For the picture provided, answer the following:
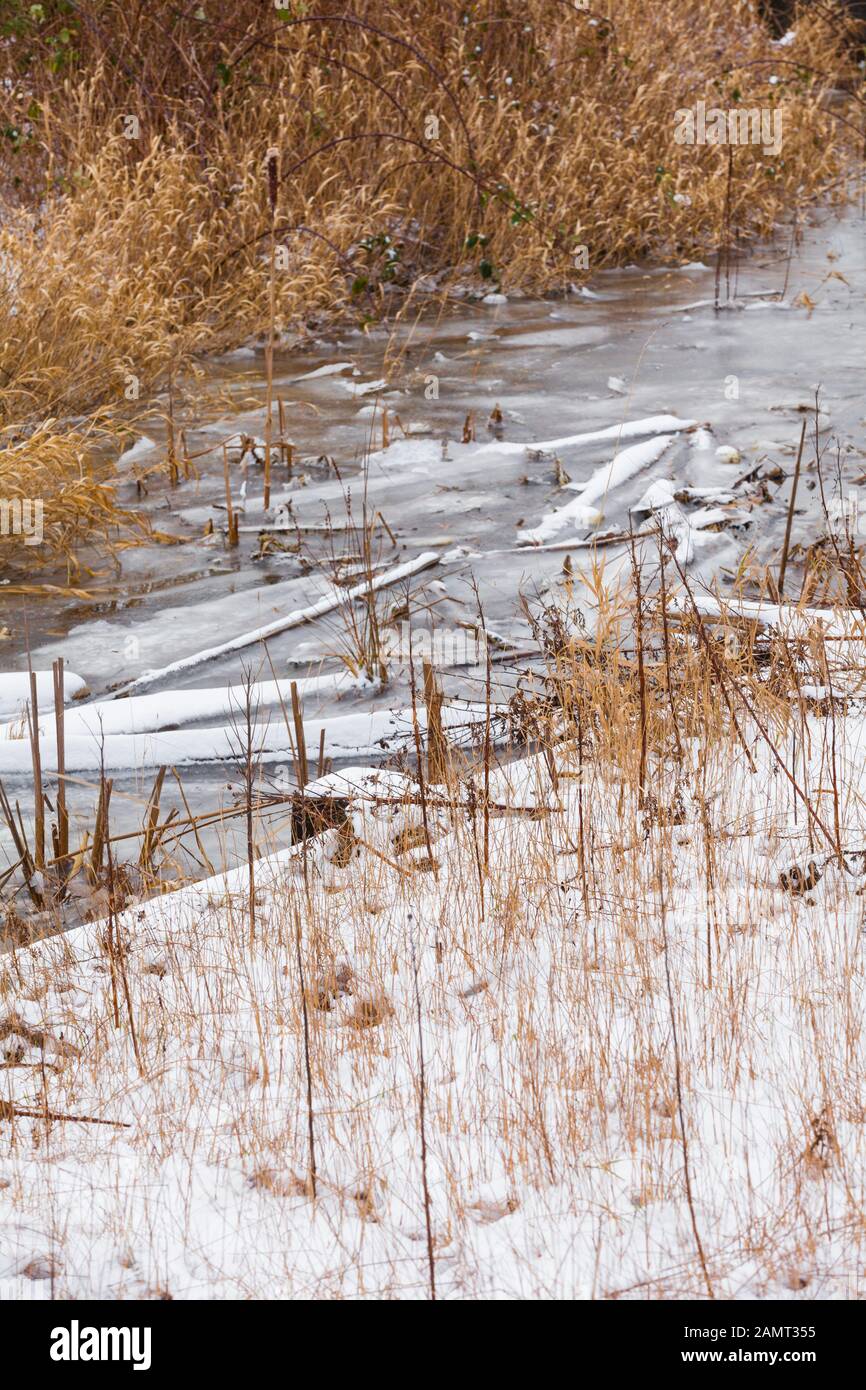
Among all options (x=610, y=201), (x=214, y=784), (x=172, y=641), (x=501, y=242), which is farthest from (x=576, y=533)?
(x=610, y=201)

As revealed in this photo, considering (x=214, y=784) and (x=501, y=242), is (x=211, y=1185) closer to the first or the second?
(x=214, y=784)

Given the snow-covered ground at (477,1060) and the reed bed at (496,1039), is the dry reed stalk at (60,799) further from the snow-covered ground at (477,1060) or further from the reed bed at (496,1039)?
the snow-covered ground at (477,1060)

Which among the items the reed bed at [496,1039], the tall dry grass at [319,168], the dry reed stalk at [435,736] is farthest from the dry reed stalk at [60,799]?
the tall dry grass at [319,168]

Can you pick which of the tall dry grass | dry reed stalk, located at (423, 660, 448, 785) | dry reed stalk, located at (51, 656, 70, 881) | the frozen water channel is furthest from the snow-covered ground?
the tall dry grass

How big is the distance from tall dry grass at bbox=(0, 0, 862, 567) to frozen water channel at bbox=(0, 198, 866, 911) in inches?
18.9

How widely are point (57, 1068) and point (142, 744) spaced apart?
4.83 ft

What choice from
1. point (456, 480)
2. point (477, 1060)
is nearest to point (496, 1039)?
point (477, 1060)

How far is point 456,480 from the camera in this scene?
621 centimetres

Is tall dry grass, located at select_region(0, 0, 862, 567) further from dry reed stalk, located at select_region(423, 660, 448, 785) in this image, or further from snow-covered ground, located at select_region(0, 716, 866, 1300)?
snow-covered ground, located at select_region(0, 716, 866, 1300)

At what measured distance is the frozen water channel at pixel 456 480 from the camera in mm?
4473

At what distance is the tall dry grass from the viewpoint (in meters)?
7.47

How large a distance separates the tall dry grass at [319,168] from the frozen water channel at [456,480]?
479 mm

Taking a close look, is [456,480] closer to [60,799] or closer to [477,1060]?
[60,799]

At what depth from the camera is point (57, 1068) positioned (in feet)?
A: 8.41
